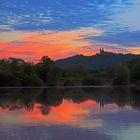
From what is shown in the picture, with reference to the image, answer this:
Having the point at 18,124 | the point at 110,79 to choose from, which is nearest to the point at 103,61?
the point at 110,79

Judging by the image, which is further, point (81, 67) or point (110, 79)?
point (81, 67)

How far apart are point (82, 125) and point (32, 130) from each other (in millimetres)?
2790

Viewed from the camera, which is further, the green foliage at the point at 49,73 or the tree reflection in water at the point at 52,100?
the green foliage at the point at 49,73

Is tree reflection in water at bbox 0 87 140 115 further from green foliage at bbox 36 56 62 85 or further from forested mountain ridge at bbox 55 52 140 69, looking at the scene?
forested mountain ridge at bbox 55 52 140 69

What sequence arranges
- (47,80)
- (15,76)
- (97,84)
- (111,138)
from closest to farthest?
(111,138), (15,76), (47,80), (97,84)

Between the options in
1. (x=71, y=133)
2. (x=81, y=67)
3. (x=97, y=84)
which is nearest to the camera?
(x=71, y=133)

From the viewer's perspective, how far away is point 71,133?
16422 mm

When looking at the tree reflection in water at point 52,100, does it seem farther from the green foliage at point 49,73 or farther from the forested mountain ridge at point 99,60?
the forested mountain ridge at point 99,60

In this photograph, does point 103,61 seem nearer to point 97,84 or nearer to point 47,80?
point 97,84

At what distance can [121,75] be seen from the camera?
107 metres

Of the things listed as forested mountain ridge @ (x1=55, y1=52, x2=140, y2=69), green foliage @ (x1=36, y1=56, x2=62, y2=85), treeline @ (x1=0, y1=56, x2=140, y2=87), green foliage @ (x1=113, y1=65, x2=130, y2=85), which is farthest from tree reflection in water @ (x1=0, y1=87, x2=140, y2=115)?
forested mountain ridge @ (x1=55, y1=52, x2=140, y2=69)

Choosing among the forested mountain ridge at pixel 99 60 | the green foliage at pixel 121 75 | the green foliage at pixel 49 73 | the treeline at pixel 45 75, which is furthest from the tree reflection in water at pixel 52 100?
the forested mountain ridge at pixel 99 60

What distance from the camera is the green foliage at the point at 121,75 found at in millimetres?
106938

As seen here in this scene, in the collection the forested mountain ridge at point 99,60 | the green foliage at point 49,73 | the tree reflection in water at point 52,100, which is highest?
the forested mountain ridge at point 99,60
